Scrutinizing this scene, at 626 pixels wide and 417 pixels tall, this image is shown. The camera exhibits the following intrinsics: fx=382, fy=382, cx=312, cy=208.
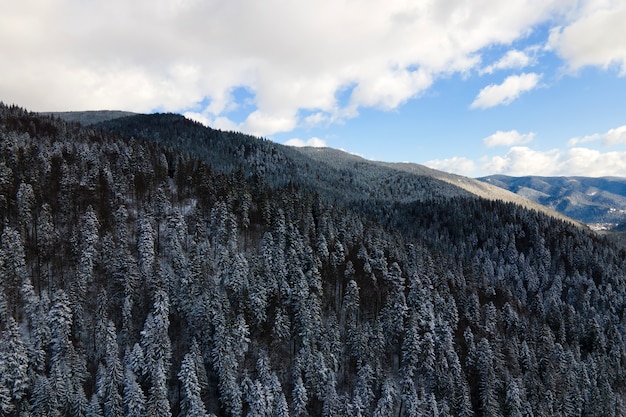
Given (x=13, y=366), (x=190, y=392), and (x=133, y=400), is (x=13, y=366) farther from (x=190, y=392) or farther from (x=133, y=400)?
(x=190, y=392)

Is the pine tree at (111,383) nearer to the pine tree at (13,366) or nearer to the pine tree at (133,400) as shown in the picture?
the pine tree at (133,400)

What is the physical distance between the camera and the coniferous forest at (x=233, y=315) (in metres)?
70.2

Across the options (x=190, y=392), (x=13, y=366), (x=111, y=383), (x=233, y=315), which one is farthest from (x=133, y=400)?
(x=233, y=315)

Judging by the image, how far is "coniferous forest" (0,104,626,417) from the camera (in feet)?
230

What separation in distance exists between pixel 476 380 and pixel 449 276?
3896 centimetres

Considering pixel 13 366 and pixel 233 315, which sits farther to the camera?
pixel 233 315

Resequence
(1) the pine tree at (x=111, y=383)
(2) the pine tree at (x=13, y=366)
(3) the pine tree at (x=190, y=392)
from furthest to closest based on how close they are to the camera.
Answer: (3) the pine tree at (x=190, y=392), (1) the pine tree at (x=111, y=383), (2) the pine tree at (x=13, y=366)

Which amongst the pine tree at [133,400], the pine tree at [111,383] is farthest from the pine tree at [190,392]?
the pine tree at [111,383]

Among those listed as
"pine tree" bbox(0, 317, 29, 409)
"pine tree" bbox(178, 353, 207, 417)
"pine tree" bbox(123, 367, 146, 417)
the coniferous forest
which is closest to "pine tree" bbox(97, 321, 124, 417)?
the coniferous forest

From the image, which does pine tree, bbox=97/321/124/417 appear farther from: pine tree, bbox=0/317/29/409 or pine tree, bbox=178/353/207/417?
pine tree, bbox=0/317/29/409

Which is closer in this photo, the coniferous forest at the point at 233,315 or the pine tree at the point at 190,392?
the pine tree at the point at 190,392

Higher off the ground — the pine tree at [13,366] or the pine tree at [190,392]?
the pine tree at [13,366]

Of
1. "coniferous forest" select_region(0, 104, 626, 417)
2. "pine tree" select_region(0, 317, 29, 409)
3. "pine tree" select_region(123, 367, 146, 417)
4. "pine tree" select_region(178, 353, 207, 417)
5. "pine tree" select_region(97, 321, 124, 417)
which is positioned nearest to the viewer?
"pine tree" select_region(0, 317, 29, 409)

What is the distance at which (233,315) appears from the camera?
273ft
